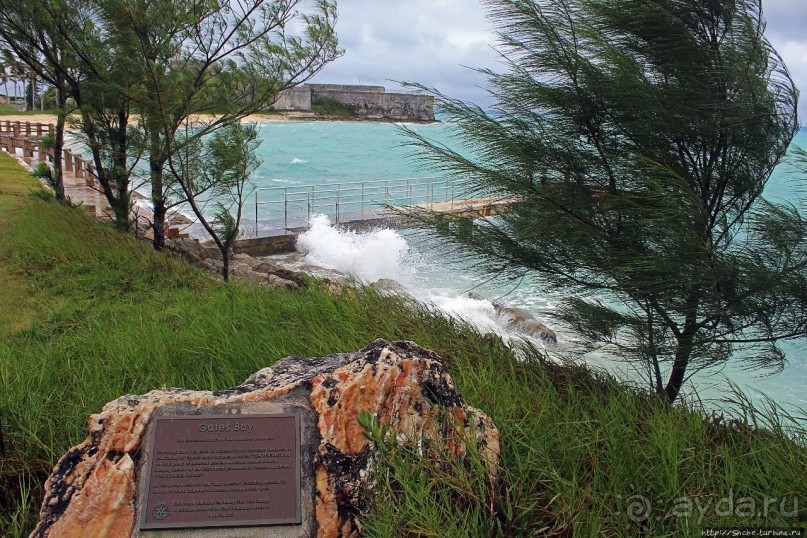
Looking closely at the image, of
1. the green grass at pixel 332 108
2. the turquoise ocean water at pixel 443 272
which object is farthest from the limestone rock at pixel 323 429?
the green grass at pixel 332 108

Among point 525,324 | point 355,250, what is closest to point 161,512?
point 525,324

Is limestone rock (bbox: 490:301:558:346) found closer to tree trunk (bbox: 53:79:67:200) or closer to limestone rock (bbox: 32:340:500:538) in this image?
tree trunk (bbox: 53:79:67:200)

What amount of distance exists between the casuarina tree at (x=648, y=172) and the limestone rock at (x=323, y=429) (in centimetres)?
127

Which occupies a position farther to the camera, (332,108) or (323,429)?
(332,108)

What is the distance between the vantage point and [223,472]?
2516 millimetres

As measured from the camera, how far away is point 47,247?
298 inches

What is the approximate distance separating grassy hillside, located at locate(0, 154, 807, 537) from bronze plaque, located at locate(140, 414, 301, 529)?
37cm

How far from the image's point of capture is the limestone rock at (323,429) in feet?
7.84

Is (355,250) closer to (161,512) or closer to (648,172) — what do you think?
(648,172)

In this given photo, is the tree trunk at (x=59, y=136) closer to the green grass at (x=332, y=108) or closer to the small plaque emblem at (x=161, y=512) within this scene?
the small plaque emblem at (x=161, y=512)

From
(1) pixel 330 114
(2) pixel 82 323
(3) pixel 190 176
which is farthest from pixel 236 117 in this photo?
(1) pixel 330 114

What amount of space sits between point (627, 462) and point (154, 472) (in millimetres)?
1909

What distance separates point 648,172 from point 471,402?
4.93 ft

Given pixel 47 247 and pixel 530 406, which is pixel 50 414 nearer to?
pixel 530 406
